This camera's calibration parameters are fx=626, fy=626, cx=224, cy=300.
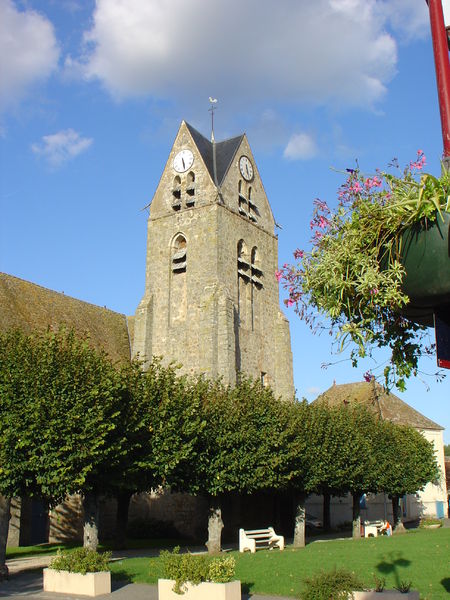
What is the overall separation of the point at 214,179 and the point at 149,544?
18.8 metres

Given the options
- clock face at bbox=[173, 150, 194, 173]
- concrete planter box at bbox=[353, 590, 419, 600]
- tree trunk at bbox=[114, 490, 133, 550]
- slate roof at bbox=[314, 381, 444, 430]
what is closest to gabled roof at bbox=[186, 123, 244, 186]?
clock face at bbox=[173, 150, 194, 173]

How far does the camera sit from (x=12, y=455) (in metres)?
15.6

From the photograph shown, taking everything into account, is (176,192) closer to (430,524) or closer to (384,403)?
(384,403)

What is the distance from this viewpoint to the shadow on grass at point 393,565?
1455cm

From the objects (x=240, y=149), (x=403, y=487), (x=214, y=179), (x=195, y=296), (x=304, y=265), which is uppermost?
(x=240, y=149)

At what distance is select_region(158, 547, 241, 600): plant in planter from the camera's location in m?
10.7

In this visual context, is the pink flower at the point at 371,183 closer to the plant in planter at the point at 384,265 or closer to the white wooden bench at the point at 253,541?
the plant in planter at the point at 384,265

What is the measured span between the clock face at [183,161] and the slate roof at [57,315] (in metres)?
9.30

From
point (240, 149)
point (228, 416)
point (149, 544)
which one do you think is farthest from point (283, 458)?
point (240, 149)

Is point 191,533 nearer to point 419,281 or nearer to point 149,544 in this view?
point 149,544

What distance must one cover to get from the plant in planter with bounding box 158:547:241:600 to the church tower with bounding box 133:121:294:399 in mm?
17874

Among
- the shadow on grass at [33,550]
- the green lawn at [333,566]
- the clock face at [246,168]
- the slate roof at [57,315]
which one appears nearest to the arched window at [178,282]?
the slate roof at [57,315]

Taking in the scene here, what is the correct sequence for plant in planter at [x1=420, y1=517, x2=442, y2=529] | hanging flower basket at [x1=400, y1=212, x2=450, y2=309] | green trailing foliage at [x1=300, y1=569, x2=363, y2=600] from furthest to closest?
1. plant in planter at [x1=420, y1=517, x2=442, y2=529]
2. green trailing foliage at [x1=300, y1=569, x2=363, y2=600]
3. hanging flower basket at [x1=400, y1=212, x2=450, y2=309]

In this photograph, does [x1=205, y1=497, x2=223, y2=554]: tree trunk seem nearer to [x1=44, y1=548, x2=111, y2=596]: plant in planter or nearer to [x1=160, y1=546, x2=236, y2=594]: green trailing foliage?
[x1=44, y1=548, x2=111, y2=596]: plant in planter
